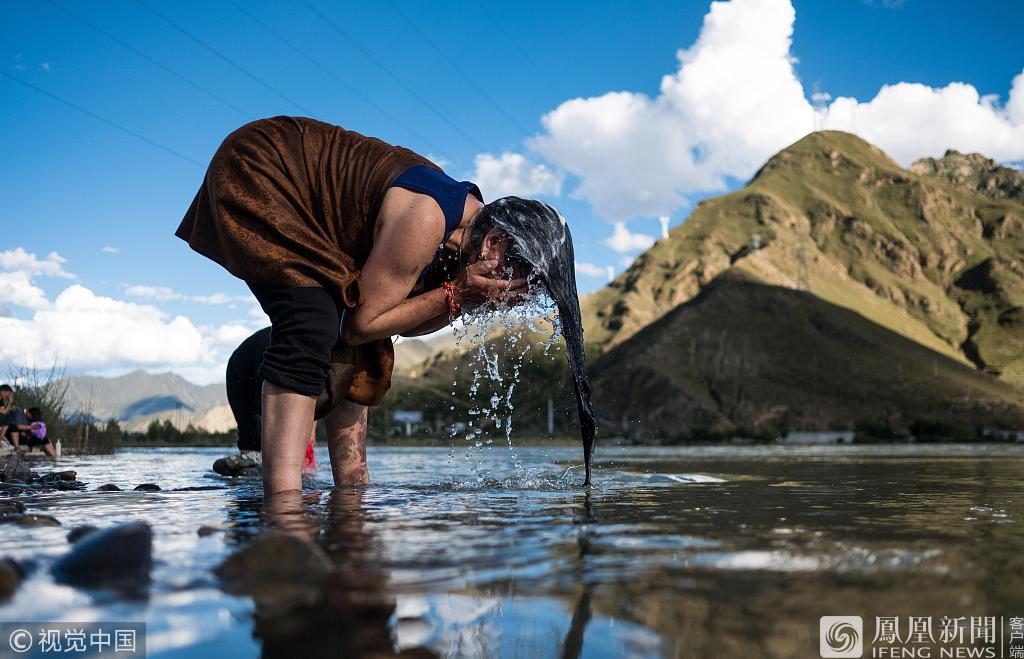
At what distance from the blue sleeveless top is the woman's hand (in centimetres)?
18

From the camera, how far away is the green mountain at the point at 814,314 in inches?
3115

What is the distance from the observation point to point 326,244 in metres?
3.26

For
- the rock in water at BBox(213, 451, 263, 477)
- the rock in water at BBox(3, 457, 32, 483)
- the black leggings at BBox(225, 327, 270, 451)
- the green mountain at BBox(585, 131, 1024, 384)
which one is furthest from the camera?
the green mountain at BBox(585, 131, 1024, 384)

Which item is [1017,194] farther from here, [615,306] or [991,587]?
[991,587]

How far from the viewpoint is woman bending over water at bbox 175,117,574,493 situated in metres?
3.13

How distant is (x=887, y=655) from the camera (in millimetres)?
1080

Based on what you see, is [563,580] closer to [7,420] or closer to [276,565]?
[276,565]

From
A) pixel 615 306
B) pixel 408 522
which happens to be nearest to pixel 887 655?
pixel 408 522

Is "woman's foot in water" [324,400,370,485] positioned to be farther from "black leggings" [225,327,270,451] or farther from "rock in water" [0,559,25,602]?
"rock in water" [0,559,25,602]

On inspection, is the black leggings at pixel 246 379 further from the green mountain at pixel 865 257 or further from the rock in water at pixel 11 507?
the green mountain at pixel 865 257

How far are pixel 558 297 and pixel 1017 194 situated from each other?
22310 cm

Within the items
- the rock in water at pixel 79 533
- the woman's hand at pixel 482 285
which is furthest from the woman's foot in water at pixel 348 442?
the rock in water at pixel 79 533

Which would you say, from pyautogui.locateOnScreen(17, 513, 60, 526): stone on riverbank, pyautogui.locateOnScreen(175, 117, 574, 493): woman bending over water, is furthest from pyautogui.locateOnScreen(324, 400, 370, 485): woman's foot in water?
pyautogui.locateOnScreen(17, 513, 60, 526): stone on riverbank

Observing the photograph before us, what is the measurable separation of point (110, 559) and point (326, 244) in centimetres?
182
